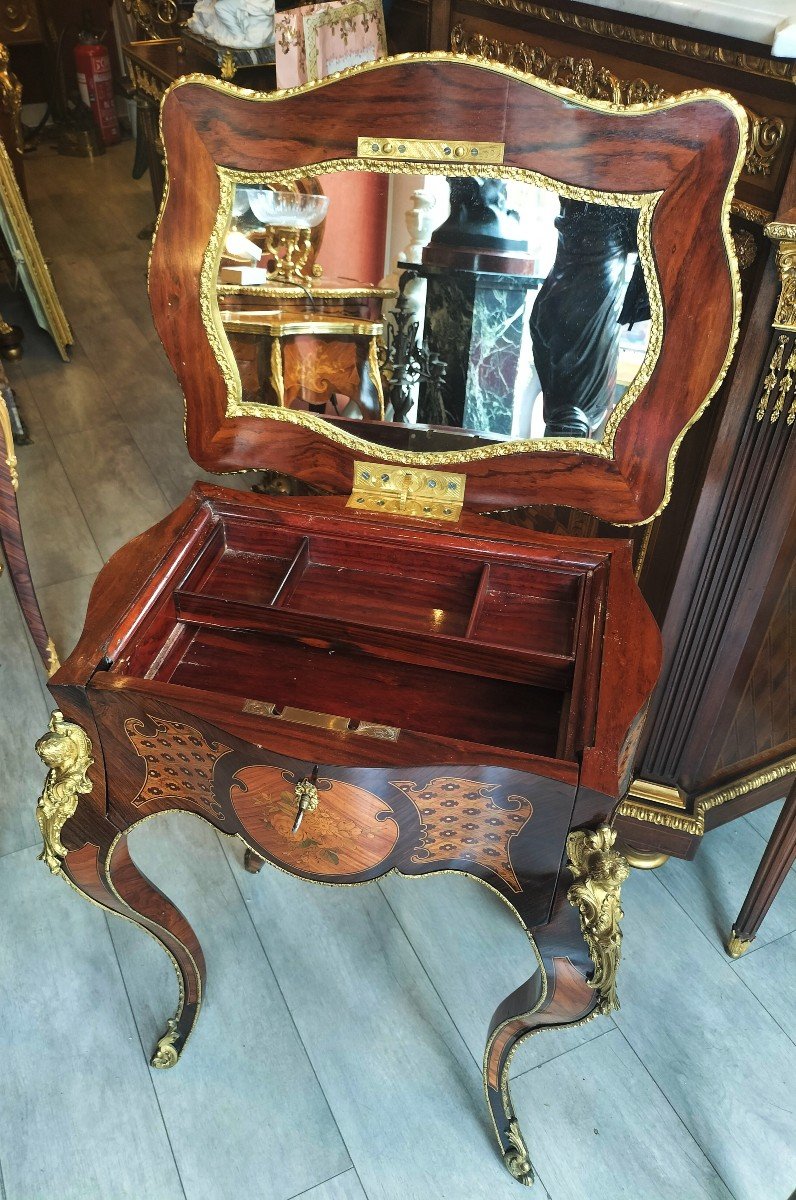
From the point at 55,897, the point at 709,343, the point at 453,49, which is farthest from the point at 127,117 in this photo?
the point at 709,343

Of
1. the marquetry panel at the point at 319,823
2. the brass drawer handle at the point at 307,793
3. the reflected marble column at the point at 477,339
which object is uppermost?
the reflected marble column at the point at 477,339

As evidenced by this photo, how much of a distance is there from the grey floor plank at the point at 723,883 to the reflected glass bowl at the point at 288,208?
3.75ft

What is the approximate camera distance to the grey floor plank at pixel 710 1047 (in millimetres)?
1166

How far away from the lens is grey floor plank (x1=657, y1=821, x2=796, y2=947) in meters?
1.43

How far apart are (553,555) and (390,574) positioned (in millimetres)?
189

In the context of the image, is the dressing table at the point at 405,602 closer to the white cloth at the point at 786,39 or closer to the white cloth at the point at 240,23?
the white cloth at the point at 786,39

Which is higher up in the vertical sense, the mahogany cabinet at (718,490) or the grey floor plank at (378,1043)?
the mahogany cabinet at (718,490)

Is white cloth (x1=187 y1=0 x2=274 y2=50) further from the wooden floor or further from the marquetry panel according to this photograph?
the marquetry panel

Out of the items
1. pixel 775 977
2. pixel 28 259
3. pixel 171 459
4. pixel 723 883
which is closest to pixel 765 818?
pixel 723 883

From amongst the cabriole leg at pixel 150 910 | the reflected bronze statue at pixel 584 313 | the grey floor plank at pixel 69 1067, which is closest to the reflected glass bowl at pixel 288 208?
the reflected bronze statue at pixel 584 313

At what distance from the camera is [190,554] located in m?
1.00

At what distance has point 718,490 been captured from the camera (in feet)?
3.54

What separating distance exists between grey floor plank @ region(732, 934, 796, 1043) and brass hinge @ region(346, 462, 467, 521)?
0.87m

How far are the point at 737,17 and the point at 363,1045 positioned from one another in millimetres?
1269
